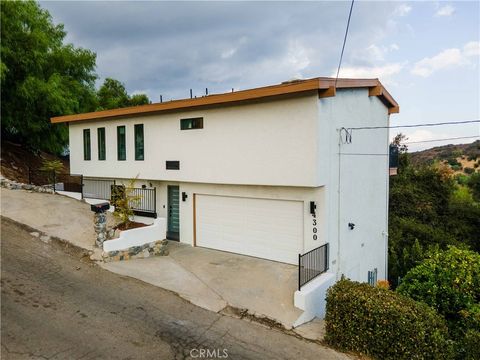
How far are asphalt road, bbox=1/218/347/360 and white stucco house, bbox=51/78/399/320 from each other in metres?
3.76

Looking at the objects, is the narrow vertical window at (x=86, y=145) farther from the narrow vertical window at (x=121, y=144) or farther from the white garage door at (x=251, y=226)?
the white garage door at (x=251, y=226)

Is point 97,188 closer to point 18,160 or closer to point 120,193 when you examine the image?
point 120,193

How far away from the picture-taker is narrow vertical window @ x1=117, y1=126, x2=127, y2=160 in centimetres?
1290

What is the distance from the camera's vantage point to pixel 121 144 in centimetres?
1302

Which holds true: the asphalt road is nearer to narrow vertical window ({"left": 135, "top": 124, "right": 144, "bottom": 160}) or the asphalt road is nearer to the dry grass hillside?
narrow vertical window ({"left": 135, "top": 124, "right": 144, "bottom": 160})

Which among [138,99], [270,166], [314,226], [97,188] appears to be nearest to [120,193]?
[97,188]

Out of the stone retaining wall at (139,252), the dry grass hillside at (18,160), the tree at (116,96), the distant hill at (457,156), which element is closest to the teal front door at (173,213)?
the stone retaining wall at (139,252)

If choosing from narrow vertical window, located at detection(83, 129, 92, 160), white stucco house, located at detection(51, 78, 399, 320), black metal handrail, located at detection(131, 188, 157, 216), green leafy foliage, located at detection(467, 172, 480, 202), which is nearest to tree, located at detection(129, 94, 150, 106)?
narrow vertical window, located at detection(83, 129, 92, 160)

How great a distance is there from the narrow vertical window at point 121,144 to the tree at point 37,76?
651cm

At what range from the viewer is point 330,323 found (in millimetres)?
5918

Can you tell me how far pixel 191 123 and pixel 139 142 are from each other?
2861 mm

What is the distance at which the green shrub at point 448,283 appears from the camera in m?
6.92

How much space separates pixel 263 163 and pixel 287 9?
4640 mm

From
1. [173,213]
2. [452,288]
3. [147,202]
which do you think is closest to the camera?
[452,288]
